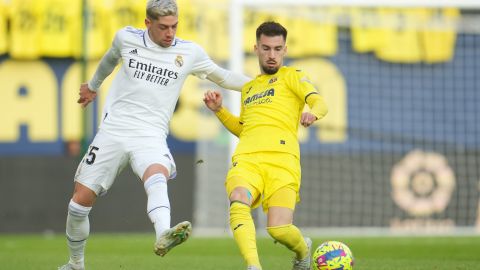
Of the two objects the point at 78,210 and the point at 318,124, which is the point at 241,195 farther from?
the point at 318,124

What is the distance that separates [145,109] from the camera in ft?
24.9

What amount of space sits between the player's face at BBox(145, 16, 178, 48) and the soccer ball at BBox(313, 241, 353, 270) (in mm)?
1814

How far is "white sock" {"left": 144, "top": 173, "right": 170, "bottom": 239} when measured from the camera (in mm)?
6998

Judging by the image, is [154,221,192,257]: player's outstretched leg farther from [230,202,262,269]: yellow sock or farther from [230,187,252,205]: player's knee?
[230,187,252,205]: player's knee

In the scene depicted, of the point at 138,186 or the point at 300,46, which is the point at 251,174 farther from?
the point at 300,46

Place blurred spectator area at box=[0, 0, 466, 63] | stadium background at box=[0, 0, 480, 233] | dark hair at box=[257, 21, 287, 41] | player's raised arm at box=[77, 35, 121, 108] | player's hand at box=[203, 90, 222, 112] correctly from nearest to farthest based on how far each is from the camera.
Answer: dark hair at box=[257, 21, 287, 41]
player's raised arm at box=[77, 35, 121, 108]
player's hand at box=[203, 90, 222, 112]
stadium background at box=[0, 0, 480, 233]
blurred spectator area at box=[0, 0, 466, 63]

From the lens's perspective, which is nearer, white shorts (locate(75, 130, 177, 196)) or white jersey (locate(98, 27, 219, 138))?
white shorts (locate(75, 130, 177, 196))

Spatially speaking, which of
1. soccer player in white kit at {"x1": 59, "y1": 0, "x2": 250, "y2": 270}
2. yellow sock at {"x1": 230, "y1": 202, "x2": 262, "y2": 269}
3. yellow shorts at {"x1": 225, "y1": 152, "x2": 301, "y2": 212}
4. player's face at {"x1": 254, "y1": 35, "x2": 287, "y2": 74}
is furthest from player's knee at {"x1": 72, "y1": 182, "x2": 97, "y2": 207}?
player's face at {"x1": 254, "y1": 35, "x2": 287, "y2": 74}

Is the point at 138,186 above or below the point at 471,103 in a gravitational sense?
below

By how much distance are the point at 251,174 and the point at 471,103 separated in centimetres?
1091

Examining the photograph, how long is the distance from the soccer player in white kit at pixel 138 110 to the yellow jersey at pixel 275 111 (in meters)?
0.53

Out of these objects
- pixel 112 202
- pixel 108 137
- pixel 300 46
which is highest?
pixel 300 46

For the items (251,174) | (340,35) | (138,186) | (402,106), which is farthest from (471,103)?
(251,174)

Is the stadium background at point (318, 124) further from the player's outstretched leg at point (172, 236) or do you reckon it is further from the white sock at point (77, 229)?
the player's outstretched leg at point (172, 236)
